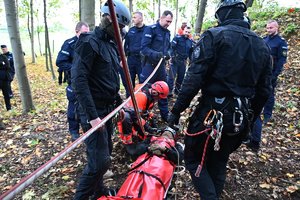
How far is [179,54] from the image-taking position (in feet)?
25.7

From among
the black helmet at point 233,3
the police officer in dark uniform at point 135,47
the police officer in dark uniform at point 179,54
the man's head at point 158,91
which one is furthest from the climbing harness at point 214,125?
the police officer in dark uniform at point 179,54

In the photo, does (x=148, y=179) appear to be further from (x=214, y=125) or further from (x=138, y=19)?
(x=138, y=19)

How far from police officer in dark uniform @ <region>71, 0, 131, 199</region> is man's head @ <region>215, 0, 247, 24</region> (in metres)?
1.16

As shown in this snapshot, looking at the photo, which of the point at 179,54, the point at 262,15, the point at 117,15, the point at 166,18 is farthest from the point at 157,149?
the point at 262,15

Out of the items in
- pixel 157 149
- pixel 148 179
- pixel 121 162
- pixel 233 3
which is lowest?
pixel 121 162

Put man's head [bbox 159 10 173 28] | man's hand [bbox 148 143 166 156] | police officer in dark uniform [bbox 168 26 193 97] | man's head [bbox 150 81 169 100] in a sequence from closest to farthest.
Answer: man's hand [bbox 148 143 166 156], man's head [bbox 150 81 169 100], man's head [bbox 159 10 173 28], police officer in dark uniform [bbox 168 26 193 97]

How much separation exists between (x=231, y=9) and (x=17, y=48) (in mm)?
6941

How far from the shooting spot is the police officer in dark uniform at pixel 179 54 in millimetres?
7820

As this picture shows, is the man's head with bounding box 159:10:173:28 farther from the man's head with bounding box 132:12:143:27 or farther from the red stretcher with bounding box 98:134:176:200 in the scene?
the red stretcher with bounding box 98:134:176:200

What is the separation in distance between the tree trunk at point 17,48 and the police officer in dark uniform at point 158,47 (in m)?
4.07

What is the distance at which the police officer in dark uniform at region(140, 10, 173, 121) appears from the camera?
589cm

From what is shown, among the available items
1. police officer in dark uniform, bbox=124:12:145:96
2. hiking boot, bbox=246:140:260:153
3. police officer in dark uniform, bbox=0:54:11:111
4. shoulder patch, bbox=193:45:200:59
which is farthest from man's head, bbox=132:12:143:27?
police officer in dark uniform, bbox=0:54:11:111

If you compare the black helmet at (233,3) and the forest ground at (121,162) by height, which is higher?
the black helmet at (233,3)

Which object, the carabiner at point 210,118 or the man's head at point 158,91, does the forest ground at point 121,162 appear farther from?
the carabiner at point 210,118
